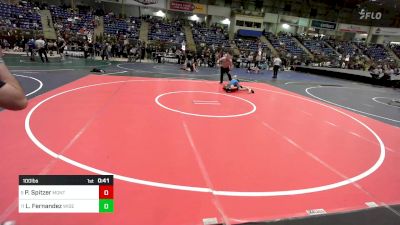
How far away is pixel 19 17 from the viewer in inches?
974

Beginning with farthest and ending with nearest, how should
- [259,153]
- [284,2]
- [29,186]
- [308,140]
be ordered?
[284,2] → [308,140] → [259,153] → [29,186]

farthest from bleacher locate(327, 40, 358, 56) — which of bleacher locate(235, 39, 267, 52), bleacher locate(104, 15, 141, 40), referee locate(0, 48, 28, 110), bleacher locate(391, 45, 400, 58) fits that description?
referee locate(0, 48, 28, 110)

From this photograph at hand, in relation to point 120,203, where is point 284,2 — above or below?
above

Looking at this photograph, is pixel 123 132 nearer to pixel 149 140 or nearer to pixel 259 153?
pixel 149 140

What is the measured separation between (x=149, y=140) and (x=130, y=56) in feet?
60.0

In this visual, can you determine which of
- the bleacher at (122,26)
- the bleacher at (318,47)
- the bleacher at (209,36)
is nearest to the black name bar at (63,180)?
the bleacher at (122,26)

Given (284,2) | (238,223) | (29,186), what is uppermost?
(284,2)

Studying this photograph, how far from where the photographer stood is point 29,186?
2131 millimetres

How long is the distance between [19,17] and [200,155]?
27.1 m

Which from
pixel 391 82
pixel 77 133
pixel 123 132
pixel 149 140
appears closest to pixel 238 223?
pixel 149 140

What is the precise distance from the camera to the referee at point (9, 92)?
1373mm

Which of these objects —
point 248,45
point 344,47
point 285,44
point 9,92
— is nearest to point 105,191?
point 9,92
